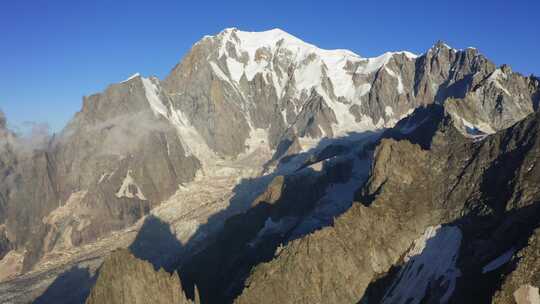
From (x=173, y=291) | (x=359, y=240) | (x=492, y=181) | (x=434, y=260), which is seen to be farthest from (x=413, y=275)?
(x=173, y=291)

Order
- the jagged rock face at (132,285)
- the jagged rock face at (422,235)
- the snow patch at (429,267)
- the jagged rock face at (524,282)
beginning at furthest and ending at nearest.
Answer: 1. the jagged rock face at (422,235)
2. the snow patch at (429,267)
3. the jagged rock face at (132,285)
4. the jagged rock face at (524,282)

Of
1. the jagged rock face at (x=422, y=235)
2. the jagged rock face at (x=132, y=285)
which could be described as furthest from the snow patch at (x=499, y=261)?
the jagged rock face at (x=132, y=285)

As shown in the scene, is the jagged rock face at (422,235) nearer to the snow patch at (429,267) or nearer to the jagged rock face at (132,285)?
the snow patch at (429,267)

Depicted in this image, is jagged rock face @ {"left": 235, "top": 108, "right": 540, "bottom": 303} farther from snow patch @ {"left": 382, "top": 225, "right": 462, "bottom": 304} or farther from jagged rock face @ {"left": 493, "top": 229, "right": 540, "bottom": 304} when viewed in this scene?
jagged rock face @ {"left": 493, "top": 229, "right": 540, "bottom": 304}

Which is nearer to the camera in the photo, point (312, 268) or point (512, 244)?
point (512, 244)

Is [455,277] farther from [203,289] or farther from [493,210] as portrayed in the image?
[203,289]
